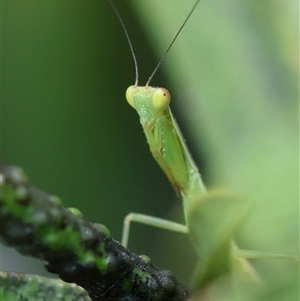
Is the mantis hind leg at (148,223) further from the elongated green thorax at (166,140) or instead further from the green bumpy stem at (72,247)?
the green bumpy stem at (72,247)

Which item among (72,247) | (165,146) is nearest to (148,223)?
(165,146)

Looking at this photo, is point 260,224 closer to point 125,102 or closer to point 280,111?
point 280,111

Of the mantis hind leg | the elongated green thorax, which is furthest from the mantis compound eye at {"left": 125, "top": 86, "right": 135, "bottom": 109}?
the mantis hind leg

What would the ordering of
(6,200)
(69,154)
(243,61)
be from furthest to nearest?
(69,154) < (243,61) < (6,200)

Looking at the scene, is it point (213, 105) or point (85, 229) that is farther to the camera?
point (213, 105)

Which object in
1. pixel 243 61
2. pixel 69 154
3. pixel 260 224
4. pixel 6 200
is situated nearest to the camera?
pixel 6 200

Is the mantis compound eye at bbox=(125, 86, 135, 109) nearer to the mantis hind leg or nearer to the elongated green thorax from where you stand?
the elongated green thorax

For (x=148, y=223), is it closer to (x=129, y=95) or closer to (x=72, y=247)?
(x=129, y=95)

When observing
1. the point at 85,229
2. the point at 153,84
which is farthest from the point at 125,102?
the point at 85,229
